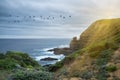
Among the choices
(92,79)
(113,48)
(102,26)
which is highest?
(102,26)

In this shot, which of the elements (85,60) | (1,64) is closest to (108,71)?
(85,60)

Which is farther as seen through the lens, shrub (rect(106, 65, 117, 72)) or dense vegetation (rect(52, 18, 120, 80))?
shrub (rect(106, 65, 117, 72))

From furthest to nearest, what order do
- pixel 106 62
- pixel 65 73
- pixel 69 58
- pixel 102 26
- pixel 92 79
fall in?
1. pixel 102 26
2. pixel 69 58
3. pixel 106 62
4. pixel 65 73
5. pixel 92 79

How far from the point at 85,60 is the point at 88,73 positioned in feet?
24.2

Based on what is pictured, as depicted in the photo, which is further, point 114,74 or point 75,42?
point 75,42

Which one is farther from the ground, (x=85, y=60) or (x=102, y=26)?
(x=102, y=26)

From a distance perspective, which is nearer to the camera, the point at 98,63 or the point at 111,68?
the point at 111,68

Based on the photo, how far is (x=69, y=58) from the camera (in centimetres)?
3603

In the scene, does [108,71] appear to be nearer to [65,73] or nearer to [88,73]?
[88,73]

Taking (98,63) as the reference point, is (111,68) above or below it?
below

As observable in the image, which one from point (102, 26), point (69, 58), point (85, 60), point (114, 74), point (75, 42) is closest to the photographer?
point (114, 74)

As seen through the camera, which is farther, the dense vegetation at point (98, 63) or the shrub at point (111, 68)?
the shrub at point (111, 68)

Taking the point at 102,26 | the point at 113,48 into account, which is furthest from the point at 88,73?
the point at 102,26

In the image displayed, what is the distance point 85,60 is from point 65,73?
6.01 m
